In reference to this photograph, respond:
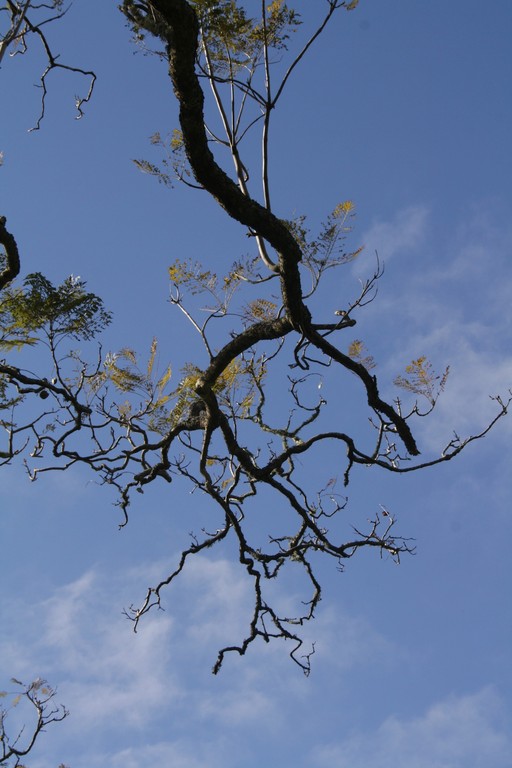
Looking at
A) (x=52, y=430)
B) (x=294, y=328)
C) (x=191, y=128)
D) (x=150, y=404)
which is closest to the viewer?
(x=191, y=128)

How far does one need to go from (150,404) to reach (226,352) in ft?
2.97

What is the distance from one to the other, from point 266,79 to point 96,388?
2.22 m

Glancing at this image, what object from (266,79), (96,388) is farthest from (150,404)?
(266,79)

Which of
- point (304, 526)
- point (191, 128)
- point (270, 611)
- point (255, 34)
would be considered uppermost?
point (255, 34)

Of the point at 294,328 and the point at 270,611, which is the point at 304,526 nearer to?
the point at 270,611

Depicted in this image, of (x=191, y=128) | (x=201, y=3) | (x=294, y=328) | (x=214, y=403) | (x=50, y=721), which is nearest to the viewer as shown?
(x=191, y=128)

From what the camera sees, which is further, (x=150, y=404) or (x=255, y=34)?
(x=150, y=404)

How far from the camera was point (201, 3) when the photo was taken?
424cm

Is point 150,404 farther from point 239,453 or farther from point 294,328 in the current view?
point 294,328

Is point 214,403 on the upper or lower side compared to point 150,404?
lower

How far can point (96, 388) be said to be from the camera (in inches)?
212

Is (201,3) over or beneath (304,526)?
over

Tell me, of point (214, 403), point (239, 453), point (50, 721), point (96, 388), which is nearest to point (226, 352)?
point (214, 403)

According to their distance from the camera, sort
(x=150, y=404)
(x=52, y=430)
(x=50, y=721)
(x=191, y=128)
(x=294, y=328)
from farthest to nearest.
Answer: (x=50, y=721) < (x=150, y=404) < (x=52, y=430) < (x=294, y=328) < (x=191, y=128)
